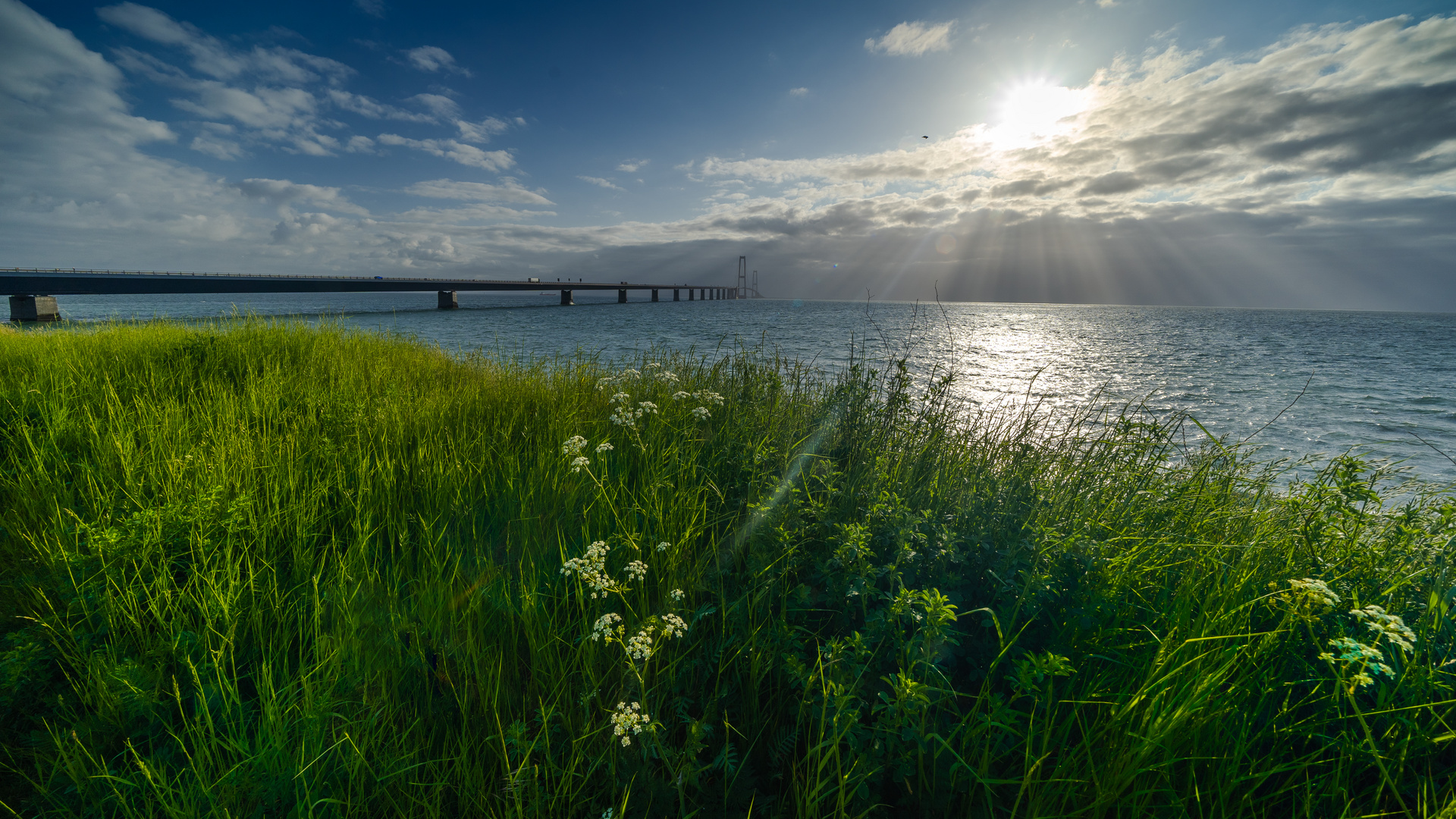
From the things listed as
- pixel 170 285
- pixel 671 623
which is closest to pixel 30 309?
pixel 170 285

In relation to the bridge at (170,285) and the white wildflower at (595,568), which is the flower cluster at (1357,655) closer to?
the white wildflower at (595,568)

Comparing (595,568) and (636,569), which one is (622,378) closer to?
(636,569)

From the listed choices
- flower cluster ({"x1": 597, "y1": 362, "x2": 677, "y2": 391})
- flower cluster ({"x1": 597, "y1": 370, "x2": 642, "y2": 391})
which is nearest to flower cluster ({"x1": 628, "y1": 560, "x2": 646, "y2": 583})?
flower cluster ({"x1": 597, "y1": 362, "x2": 677, "y2": 391})

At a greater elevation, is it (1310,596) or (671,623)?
(1310,596)

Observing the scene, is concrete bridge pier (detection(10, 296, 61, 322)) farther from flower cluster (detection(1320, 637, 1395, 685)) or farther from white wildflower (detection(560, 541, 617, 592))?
flower cluster (detection(1320, 637, 1395, 685))

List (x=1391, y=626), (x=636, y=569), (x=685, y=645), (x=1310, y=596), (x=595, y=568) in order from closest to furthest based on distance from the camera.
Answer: (x=1391, y=626) → (x=1310, y=596) → (x=595, y=568) → (x=636, y=569) → (x=685, y=645)

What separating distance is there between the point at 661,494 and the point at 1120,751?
2659 millimetres

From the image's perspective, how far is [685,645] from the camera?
7.79 ft

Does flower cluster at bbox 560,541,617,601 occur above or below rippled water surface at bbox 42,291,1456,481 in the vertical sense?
above

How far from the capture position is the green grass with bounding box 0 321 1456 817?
1745mm

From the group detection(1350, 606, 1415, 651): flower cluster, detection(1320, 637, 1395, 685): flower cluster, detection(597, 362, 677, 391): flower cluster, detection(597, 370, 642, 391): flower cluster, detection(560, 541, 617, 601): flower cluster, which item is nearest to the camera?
detection(1320, 637, 1395, 685): flower cluster

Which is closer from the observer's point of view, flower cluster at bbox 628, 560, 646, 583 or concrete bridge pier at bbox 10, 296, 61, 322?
flower cluster at bbox 628, 560, 646, 583

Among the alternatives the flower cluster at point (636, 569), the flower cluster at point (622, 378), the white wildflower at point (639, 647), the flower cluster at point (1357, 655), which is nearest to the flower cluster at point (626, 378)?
the flower cluster at point (622, 378)

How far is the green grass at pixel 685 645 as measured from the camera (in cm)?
175
